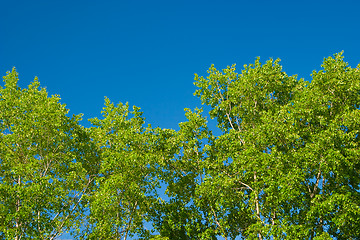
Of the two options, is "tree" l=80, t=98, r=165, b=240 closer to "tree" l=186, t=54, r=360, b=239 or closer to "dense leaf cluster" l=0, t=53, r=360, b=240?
"dense leaf cluster" l=0, t=53, r=360, b=240

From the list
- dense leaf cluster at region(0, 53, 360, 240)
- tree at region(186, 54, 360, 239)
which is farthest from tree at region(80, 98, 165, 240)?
tree at region(186, 54, 360, 239)

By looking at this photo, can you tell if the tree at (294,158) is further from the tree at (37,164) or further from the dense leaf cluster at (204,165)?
the tree at (37,164)

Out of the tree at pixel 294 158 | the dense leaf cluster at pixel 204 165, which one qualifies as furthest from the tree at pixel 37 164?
the tree at pixel 294 158

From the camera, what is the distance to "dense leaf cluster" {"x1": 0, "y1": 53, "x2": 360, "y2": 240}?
70.1ft

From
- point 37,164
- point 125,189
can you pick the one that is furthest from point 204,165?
point 37,164

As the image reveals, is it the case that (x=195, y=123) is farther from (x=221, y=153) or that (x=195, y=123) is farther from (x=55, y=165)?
(x=55, y=165)

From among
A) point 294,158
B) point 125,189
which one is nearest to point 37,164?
point 125,189

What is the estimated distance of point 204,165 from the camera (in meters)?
26.3

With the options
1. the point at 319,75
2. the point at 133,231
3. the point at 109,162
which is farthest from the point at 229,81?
the point at 133,231

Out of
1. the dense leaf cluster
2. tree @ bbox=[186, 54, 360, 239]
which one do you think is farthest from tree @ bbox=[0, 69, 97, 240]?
tree @ bbox=[186, 54, 360, 239]

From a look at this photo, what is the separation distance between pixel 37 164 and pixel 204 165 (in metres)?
12.8

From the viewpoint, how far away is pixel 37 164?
24.6 m

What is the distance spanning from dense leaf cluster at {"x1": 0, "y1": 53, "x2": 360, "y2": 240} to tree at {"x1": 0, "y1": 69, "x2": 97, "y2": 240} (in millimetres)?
98

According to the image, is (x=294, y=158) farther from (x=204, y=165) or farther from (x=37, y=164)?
(x=37, y=164)
